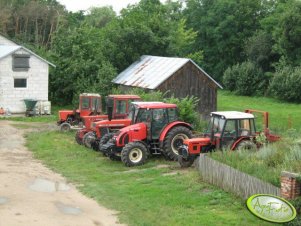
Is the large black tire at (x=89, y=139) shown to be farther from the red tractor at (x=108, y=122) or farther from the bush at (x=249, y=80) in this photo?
the bush at (x=249, y=80)

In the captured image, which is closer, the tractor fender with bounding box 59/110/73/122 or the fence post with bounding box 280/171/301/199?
the fence post with bounding box 280/171/301/199

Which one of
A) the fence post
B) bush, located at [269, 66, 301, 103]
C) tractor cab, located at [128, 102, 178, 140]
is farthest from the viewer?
bush, located at [269, 66, 301, 103]

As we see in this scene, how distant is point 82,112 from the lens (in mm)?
28188

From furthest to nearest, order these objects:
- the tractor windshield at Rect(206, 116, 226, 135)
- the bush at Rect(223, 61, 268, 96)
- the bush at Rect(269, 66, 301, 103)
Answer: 1. the bush at Rect(223, 61, 268, 96)
2. the bush at Rect(269, 66, 301, 103)
3. the tractor windshield at Rect(206, 116, 226, 135)

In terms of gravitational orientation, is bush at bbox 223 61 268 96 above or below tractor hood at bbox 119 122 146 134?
above

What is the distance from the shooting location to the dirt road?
13.4m

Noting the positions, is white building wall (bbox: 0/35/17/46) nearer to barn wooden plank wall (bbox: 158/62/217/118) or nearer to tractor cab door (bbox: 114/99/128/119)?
barn wooden plank wall (bbox: 158/62/217/118)

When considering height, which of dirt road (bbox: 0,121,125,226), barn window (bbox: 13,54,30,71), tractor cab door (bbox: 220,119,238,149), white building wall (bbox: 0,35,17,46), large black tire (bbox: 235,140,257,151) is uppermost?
white building wall (bbox: 0,35,17,46)

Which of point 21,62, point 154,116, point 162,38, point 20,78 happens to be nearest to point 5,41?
point 21,62

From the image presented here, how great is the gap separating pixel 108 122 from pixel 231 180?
8.54m

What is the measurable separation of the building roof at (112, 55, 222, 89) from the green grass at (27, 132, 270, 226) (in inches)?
434

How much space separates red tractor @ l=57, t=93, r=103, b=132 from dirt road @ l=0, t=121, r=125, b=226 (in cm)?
720

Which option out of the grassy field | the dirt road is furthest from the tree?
the dirt road

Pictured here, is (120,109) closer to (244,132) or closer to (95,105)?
(95,105)
